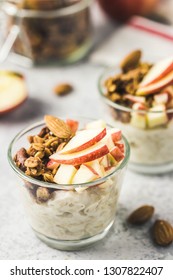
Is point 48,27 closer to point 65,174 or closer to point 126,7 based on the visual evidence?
point 126,7

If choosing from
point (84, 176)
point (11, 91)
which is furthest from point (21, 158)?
point (11, 91)

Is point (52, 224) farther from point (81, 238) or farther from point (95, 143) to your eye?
point (95, 143)

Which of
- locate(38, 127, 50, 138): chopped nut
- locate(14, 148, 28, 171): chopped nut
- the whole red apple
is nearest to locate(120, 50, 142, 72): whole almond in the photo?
locate(38, 127, 50, 138): chopped nut

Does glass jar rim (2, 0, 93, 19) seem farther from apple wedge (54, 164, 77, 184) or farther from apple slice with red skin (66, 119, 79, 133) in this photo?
apple wedge (54, 164, 77, 184)

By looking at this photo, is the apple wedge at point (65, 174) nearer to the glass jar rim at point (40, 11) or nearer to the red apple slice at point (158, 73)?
the red apple slice at point (158, 73)
